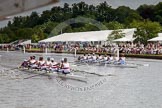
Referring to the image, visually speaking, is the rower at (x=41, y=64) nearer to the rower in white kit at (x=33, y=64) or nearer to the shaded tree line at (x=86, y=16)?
the rower in white kit at (x=33, y=64)

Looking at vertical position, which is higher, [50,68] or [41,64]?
[41,64]

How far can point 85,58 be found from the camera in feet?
153

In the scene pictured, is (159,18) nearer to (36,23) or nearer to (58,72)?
(36,23)

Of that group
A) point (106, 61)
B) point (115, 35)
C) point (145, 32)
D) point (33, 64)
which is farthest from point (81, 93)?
point (115, 35)

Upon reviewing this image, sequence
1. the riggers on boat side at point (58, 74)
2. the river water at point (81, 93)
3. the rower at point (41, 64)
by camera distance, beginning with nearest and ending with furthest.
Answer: the river water at point (81, 93) → the riggers on boat side at point (58, 74) → the rower at point (41, 64)

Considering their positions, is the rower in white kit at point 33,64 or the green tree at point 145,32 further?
the green tree at point 145,32

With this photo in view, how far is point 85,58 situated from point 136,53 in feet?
31.8

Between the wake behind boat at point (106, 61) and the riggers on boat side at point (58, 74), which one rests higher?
the wake behind boat at point (106, 61)

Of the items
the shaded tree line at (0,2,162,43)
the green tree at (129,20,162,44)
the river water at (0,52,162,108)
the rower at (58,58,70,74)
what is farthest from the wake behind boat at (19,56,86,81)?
the shaded tree line at (0,2,162,43)

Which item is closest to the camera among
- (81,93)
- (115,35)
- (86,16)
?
(81,93)

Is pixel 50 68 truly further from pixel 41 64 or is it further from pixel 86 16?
pixel 86 16

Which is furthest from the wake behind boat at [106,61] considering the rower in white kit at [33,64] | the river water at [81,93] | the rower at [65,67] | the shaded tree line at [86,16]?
the shaded tree line at [86,16]

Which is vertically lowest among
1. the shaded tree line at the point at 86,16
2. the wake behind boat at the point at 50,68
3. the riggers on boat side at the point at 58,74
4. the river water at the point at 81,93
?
the river water at the point at 81,93

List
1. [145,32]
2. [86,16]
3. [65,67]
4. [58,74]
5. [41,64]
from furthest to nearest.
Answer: [86,16]
[145,32]
[41,64]
[58,74]
[65,67]
